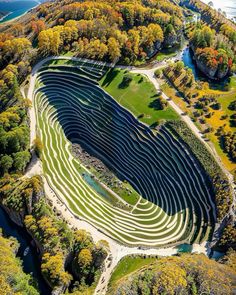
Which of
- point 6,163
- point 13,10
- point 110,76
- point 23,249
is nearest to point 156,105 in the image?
point 110,76

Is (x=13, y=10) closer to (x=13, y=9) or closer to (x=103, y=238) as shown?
(x=13, y=9)

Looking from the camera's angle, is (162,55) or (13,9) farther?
(13,9)

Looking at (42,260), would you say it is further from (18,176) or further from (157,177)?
(157,177)

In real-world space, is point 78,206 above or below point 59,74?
below

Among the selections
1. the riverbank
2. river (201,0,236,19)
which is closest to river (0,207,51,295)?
the riverbank

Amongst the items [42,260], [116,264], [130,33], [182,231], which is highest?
[130,33]

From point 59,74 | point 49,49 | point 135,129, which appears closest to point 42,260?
point 135,129
